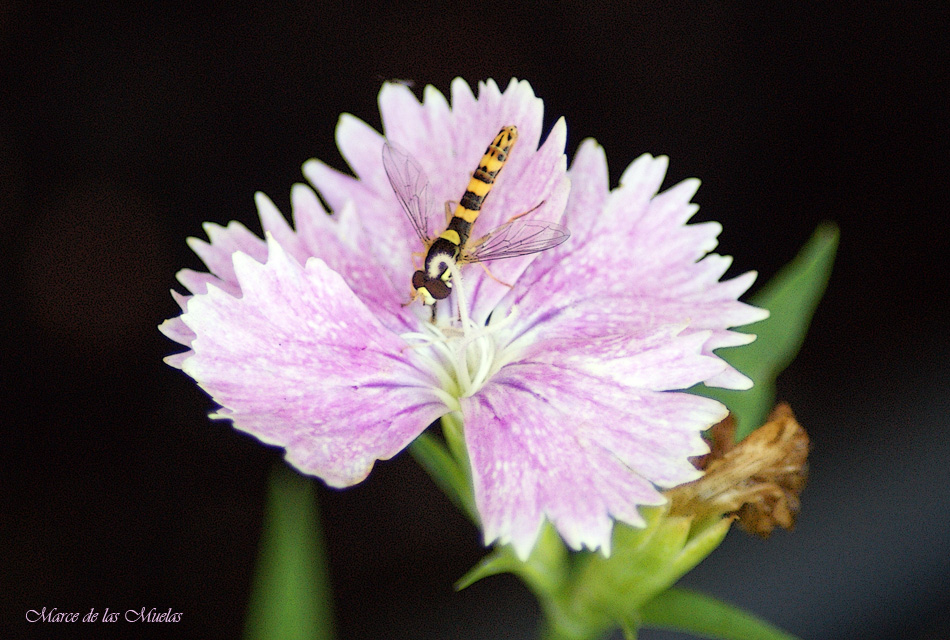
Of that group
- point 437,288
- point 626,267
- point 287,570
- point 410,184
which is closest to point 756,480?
point 626,267

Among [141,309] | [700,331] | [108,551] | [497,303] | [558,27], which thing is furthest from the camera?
[558,27]

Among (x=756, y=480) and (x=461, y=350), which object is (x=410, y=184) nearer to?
(x=461, y=350)

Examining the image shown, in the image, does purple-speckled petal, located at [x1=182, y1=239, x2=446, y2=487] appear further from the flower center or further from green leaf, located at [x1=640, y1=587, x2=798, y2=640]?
green leaf, located at [x1=640, y1=587, x2=798, y2=640]

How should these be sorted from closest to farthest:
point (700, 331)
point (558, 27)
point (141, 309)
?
point (700, 331) < point (141, 309) < point (558, 27)

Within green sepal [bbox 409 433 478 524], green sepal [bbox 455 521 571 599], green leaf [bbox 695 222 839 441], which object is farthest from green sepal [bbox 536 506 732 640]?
green leaf [bbox 695 222 839 441]

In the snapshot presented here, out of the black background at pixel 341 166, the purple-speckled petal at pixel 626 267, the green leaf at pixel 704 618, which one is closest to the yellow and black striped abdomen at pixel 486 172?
the purple-speckled petal at pixel 626 267

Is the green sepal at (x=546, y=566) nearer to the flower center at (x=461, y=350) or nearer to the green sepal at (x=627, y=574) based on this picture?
the green sepal at (x=627, y=574)

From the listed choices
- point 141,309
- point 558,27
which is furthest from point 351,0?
point 141,309

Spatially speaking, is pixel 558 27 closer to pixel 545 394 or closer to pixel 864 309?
pixel 864 309
